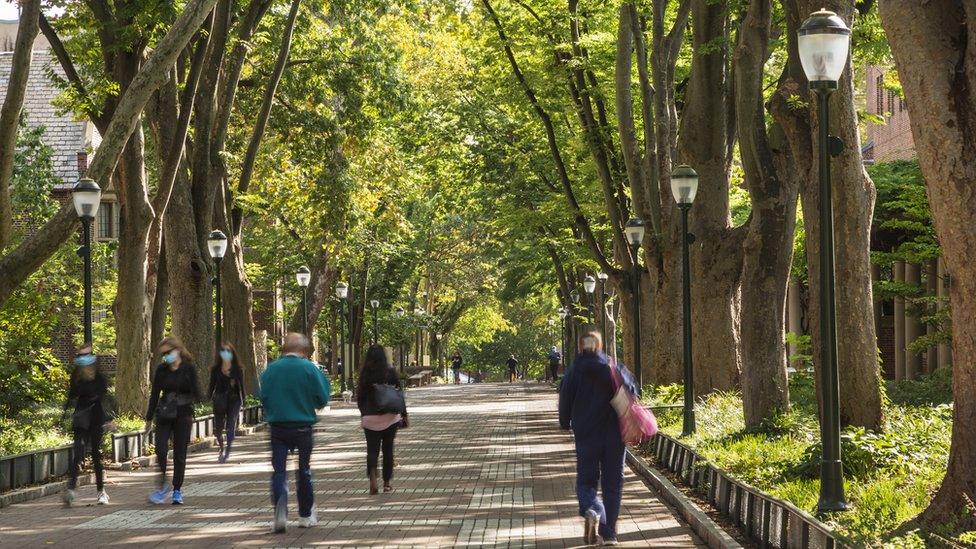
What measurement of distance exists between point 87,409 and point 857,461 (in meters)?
8.14

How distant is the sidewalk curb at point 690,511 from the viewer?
10938 millimetres

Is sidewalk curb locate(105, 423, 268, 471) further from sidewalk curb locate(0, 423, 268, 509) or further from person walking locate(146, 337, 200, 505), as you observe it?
person walking locate(146, 337, 200, 505)

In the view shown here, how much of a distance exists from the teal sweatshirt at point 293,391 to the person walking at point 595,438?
2.35 meters

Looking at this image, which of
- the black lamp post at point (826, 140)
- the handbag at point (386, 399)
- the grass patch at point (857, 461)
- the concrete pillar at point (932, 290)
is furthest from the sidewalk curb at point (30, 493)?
the concrete pillar at point (932, 290)

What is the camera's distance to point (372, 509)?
14.4 metres

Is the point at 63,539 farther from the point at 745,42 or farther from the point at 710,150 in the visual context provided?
the point at 710,150

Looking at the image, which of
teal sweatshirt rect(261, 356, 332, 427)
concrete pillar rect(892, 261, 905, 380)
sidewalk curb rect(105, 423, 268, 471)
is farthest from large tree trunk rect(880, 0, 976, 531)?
concrete pillar rect(892, 261, 905, 380)

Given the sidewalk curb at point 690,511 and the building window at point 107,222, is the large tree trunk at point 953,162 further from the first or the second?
the building window at point 107,222

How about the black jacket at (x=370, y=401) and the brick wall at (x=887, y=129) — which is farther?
the brick wall at (x=887, y=129)

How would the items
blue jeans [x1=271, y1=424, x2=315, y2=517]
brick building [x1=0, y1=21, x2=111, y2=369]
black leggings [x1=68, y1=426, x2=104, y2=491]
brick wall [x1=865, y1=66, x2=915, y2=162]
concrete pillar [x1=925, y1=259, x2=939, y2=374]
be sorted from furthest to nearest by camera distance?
brick building [x1=0, y1=21, x2=111, y2=369] → brick wall [x1=865, y1=66, x2=915, y2=162] → concrete pillar [x1=925, y1=259, x2=939, y2=374] → black leggings [x1=68, y1=426, x2=104, y2=491] → blue jeans [x1=271, y1=424, x2=315, y2=517]

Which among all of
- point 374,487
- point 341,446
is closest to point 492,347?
point 341,446

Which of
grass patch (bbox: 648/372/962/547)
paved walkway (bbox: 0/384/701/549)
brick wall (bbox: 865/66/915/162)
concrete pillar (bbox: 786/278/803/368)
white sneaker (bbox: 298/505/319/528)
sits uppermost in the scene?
brick wall (bbox: 865/66/915/162)

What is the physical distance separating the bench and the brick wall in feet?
83.5

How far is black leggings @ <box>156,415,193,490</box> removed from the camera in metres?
15.0
